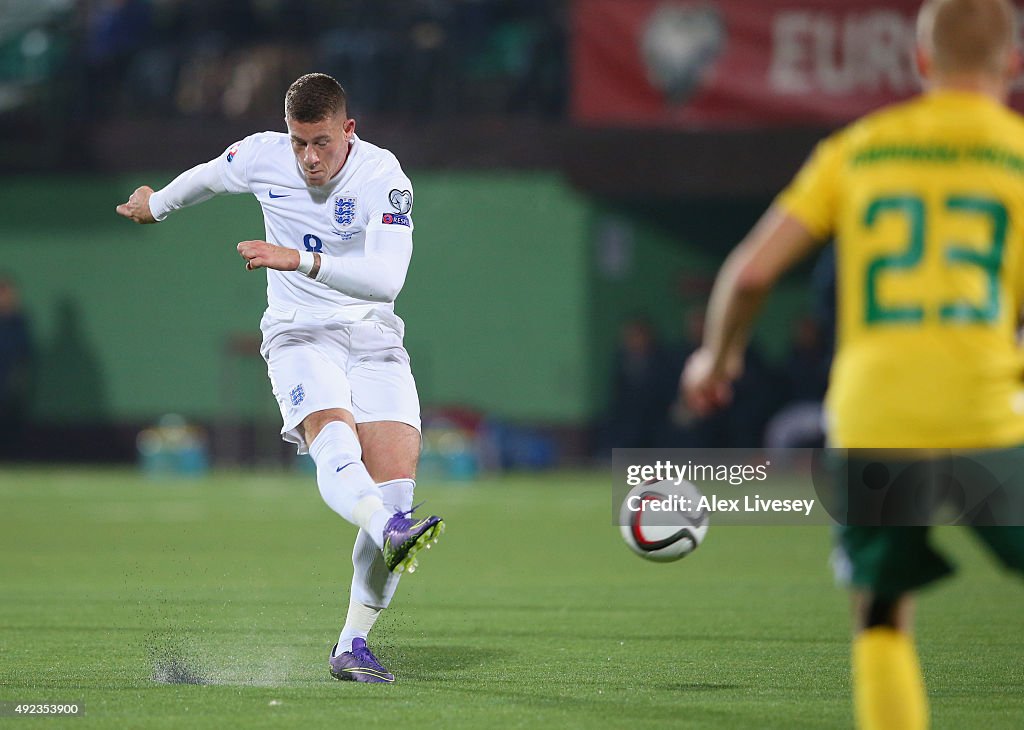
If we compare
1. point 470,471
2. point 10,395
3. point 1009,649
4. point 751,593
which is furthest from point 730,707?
point 10,395

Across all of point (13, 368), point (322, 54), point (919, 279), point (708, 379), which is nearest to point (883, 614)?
point (708, 379)

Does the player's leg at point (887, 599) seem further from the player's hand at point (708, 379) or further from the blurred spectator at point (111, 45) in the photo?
the blurred spectator at point (111, 45)

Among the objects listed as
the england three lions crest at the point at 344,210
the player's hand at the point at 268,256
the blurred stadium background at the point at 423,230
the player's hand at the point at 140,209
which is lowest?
the player's hand at the point at 268,256

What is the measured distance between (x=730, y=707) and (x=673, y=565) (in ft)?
21.6

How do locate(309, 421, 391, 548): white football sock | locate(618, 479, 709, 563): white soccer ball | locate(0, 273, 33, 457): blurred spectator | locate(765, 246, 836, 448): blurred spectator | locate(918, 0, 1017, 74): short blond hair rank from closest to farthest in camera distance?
locate(918, 0, 1017, 74): short blond hair, locate(309, 421, 391, 548): white football sock, locate(618, 479, 709, 563): white soccer ball, locate(765, 246, 836, 448): blurred spectator, locate(0, 273, 33, 457): blurred spectator

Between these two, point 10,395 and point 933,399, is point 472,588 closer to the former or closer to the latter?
point 933,399

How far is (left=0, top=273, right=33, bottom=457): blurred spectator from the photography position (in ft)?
76.2

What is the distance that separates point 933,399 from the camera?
13.8ft

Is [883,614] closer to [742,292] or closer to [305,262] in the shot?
[742,292]

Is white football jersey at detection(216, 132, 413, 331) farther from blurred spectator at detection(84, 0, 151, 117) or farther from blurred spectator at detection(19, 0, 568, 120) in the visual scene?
blurred spectator at detection(84, 0, 151, 117)

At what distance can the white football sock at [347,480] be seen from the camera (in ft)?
21.0

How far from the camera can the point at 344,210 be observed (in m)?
7.03

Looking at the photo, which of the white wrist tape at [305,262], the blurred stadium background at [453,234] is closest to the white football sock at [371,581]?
the white wrist tape at [305,262]

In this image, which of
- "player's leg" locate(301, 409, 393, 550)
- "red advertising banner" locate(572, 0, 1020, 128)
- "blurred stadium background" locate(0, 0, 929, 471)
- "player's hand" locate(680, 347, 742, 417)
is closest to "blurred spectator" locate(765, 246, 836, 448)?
"blurred stadium background" locate(0, 0, 929, 471)
